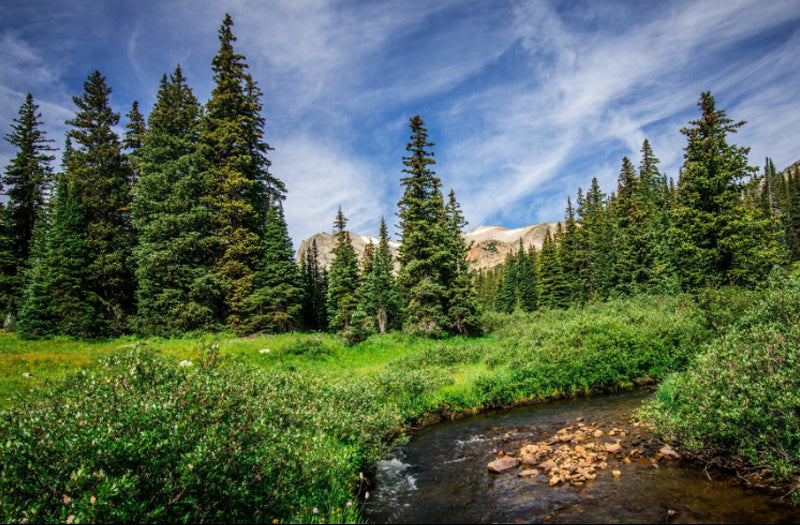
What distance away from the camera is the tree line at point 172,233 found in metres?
27.9

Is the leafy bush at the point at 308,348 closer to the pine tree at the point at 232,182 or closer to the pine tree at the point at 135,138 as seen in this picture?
the pine tree at the point at 232,182

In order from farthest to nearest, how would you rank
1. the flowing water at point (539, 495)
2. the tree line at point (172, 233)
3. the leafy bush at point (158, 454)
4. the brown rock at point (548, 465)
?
the tree line at point (172, 233) < the brown rock at point (548, 465) < the flowing water at point (539, 495) < the leafy bush at point (158, 454)

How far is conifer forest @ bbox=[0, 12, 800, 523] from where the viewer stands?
531cm

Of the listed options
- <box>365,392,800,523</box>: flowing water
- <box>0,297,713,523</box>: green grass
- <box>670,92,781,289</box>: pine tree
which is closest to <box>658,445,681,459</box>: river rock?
<box>365,392,800,523</box>: flowing water

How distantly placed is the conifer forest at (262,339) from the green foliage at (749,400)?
55 mm

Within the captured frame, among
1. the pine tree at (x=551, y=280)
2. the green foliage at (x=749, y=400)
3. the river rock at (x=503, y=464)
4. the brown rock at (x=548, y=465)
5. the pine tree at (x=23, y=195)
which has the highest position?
the pine tree at (x=23, y=195)

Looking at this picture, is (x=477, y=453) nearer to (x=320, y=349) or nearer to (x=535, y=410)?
(x=535, y=410)

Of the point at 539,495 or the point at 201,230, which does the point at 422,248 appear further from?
the point at 539,495

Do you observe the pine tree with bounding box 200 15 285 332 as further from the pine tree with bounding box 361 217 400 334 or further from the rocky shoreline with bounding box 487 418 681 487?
the rocky shoreline with bounding box 487 418 681 487

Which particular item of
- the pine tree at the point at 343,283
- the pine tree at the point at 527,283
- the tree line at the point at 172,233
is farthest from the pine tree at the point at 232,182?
the pine tree at the point at 527,283

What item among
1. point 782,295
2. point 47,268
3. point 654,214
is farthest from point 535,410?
point 654,214

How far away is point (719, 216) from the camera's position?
86.6ft

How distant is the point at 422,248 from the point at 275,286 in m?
14.5

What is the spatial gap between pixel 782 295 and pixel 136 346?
16.7 m
